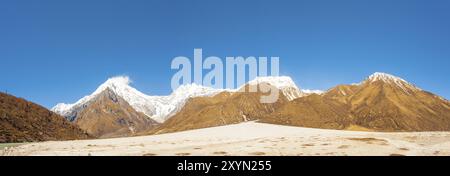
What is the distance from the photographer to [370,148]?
22.3 meters

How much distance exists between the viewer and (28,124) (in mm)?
92500

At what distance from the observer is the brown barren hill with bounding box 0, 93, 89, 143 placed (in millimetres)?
83375

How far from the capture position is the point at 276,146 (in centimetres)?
2400

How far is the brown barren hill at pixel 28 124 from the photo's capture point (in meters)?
83.4

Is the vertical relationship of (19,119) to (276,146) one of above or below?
above
